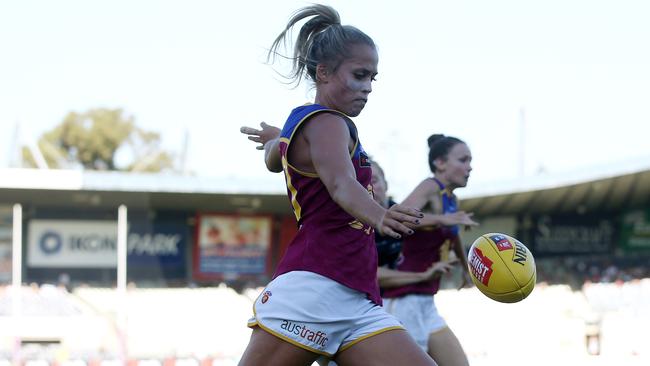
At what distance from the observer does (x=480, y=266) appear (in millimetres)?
4703

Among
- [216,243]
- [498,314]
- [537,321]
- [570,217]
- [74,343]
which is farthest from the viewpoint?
[570,217]

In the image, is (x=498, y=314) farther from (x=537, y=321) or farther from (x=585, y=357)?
(x=585, y=357)

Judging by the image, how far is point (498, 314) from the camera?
20.9 m

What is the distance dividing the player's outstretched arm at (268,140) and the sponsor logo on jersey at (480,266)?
110 cm

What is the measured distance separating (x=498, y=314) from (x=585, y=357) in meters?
7.47

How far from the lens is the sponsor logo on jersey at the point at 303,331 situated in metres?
3.77

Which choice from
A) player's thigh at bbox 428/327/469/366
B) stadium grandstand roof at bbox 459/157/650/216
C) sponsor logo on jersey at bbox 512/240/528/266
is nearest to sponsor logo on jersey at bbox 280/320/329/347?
sponsor logo on jersey at bbox 512/240/528/266

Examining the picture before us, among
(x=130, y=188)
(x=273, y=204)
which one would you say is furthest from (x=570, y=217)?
(x=130, y=188)

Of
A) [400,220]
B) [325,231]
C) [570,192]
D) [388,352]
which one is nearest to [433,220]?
[325,231]

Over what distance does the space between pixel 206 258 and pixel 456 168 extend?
2715cm

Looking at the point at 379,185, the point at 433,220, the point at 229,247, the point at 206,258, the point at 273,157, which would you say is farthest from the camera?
the point at 229,247

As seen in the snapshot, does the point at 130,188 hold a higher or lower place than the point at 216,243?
higher

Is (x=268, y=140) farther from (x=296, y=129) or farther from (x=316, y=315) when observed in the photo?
(x=316, y=315)

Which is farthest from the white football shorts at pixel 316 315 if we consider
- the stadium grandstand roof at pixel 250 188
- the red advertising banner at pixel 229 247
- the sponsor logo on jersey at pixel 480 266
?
the red advertising banner at pixel 229 247
